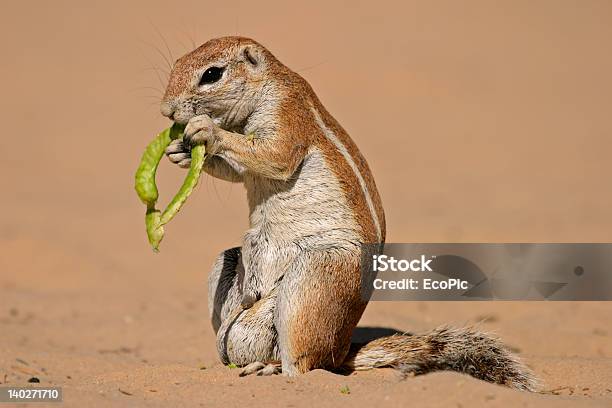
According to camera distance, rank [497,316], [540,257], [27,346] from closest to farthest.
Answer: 1. [27,346]
2. [497,316]
3. [540,257]

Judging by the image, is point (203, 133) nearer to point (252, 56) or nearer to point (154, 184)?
point (154, 184)

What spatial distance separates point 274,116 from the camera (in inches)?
297

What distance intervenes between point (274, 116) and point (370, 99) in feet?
64.5

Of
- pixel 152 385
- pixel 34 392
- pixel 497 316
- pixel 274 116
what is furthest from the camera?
pixel 497 316

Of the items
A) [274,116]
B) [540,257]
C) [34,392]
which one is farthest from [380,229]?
[540,257]

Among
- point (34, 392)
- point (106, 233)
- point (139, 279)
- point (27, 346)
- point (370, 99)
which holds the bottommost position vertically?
point (34, 392)

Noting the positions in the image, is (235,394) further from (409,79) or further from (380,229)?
(409,79)

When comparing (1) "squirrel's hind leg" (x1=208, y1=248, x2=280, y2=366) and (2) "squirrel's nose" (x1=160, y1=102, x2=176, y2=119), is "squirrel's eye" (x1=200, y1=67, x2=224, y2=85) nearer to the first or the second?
(2) "squirrel's nose" (x1=160, y1=102, x2=176, y2=119)

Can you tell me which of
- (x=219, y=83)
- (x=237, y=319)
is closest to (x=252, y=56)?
(x=219, y=83)

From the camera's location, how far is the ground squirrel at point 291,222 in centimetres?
718

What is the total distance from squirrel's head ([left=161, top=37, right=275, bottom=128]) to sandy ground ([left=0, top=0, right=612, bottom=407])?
1987 mm

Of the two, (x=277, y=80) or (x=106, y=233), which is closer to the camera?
(x=277, y=80)

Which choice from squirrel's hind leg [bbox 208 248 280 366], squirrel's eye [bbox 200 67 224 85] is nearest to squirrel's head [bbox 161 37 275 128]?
squirrel's eye [bbox 200 67 224 85]

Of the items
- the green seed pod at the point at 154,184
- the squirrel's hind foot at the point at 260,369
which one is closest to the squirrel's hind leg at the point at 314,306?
the squirrel's hind foot at the point at 260,369
